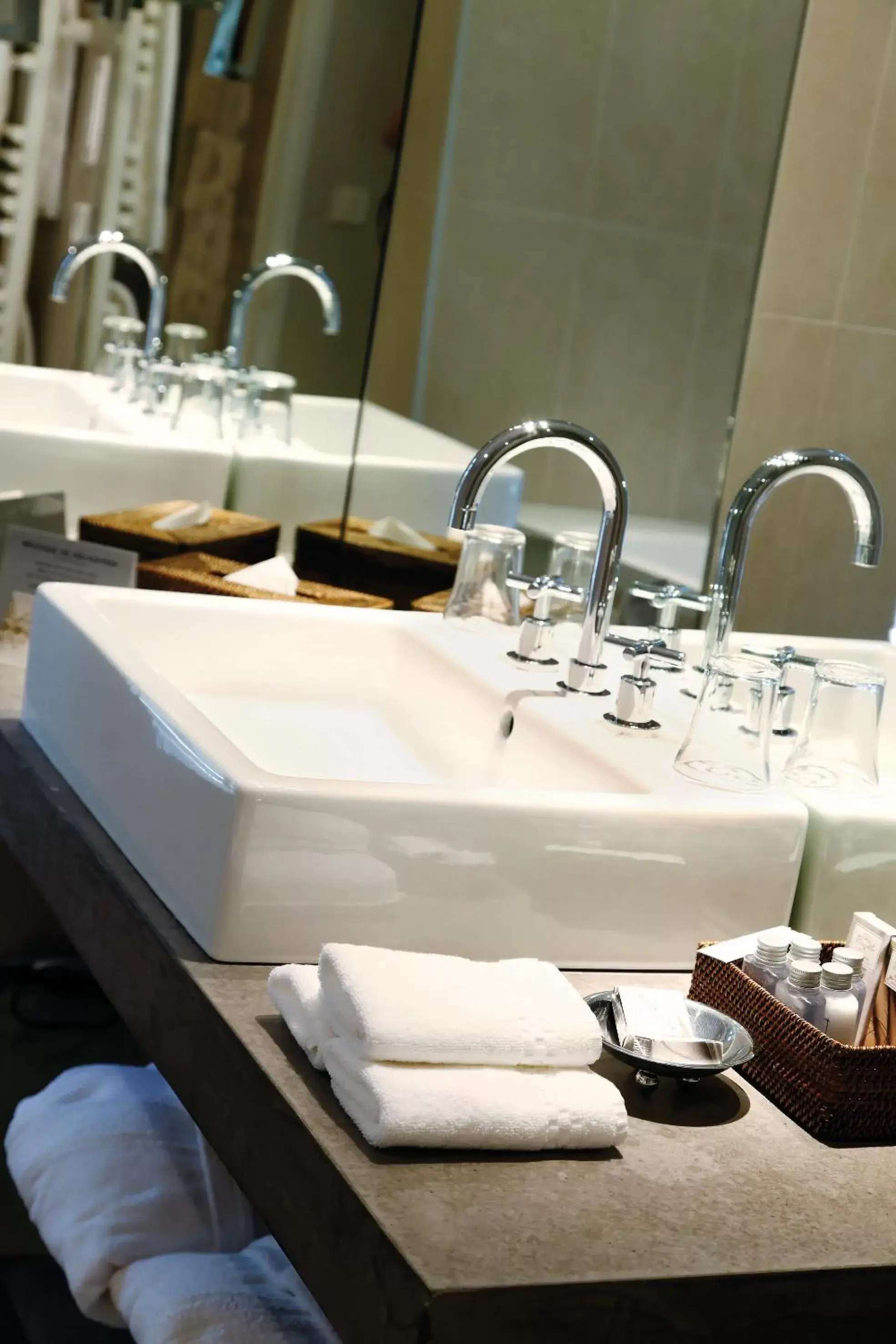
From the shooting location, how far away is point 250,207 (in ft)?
7.43

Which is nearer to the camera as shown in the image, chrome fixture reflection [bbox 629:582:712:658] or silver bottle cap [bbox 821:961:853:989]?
silver bottle cap [bbox 821:961:853:989]

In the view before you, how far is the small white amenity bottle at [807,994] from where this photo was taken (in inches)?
44.3

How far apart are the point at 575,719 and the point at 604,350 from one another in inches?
29.9

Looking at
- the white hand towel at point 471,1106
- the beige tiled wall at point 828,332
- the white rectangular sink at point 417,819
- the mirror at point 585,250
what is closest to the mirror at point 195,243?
the mirror at point 585,250

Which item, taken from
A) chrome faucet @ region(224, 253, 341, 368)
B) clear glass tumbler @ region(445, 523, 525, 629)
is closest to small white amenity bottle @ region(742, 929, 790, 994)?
clear glass tumbler @ region(445, 523, 525, 629)

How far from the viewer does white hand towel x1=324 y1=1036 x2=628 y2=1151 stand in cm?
96

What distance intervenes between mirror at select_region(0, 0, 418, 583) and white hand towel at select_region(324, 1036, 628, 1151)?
136 centimetres

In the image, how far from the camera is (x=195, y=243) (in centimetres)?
227

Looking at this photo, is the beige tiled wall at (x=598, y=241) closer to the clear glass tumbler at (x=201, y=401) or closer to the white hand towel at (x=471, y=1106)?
the clear glass tumbler at (x=201, y=401)

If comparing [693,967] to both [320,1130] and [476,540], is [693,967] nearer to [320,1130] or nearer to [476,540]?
[320,1130]

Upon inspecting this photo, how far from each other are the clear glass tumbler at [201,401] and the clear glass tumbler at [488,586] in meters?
0.71

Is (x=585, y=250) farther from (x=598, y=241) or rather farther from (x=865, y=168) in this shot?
(x=865, y=168)

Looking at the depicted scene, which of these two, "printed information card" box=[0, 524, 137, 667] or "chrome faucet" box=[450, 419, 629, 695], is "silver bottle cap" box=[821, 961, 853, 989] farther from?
"printed information card" box=[0, 524, 137, 667]

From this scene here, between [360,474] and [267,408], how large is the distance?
184 mm
